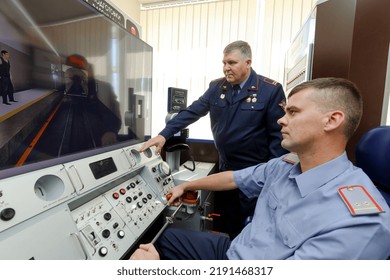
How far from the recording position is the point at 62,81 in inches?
37.4

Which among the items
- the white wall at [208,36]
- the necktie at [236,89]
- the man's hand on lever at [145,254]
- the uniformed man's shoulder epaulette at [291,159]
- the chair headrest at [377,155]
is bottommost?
the man's hand on lever at [145,254]

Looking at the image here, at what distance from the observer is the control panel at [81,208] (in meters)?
0.61

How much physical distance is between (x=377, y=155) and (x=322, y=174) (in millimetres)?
276

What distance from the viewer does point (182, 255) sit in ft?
3.55

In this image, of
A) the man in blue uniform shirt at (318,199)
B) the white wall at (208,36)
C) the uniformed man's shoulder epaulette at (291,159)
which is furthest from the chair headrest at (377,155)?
the white wall at (208,36)

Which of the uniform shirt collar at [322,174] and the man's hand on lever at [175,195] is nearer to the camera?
the uniform shirt collar at [322,174]

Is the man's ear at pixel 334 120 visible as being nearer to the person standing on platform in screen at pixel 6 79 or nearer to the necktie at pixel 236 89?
the necktie at pixel 236 89

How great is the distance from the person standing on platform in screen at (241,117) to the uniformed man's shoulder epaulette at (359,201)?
917 mm

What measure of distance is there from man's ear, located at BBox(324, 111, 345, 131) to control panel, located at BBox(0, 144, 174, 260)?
86 cm

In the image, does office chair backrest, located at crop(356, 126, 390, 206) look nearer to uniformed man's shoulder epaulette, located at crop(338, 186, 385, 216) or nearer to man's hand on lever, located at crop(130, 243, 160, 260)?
uniformed man's shoulder epaulette, located at crop(338, 186, 385, 216)

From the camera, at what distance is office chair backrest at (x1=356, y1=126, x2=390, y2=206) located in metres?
0.84

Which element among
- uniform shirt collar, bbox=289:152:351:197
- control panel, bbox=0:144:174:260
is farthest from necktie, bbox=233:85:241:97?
uniform shirt collar, bbox=289:152:351:197

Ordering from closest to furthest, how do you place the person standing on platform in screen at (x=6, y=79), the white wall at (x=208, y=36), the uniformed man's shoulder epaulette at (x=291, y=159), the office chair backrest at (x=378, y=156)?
the person standing on platform in screen at (x=6, y=79) < the office chair backrest at (x=378, y=156) < the uniformed man's shoulder epaulette at (x=291, y=159) < the white wall at (x=208, y=36)
